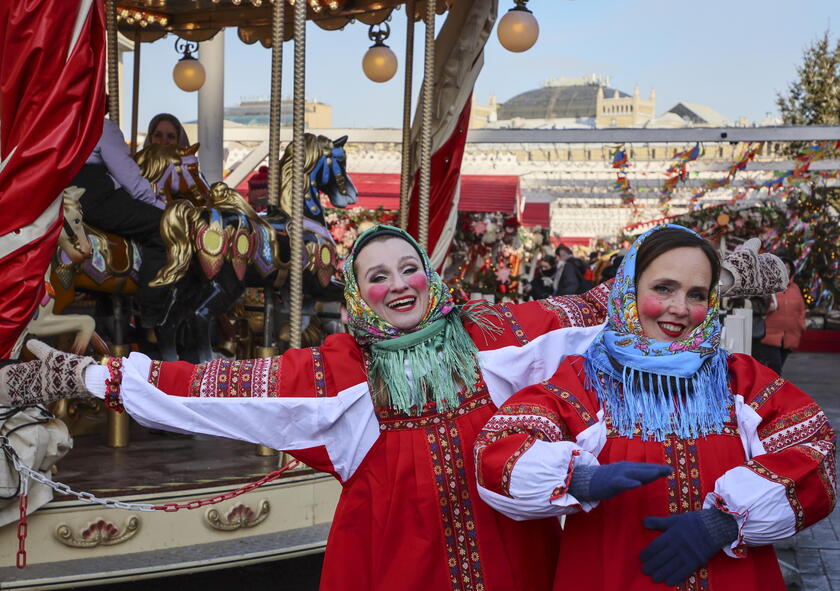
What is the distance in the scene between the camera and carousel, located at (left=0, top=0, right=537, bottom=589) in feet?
14.0

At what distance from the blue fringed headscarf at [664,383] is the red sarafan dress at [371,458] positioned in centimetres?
43

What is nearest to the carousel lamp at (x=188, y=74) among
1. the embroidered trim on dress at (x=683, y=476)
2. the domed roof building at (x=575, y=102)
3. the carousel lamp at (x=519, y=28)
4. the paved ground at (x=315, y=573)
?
the carousel lamp at (x=519, y=28)

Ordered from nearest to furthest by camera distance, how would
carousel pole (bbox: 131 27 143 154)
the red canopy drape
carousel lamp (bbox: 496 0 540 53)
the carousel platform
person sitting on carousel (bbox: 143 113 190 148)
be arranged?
the red canopy drape < the carousel platform < carousel lamp (bbox: 496 0 540 53) < person sitting on carousel (bbox: 143 113 190 148) < carousel pole (bbox: 131 27 143 154)

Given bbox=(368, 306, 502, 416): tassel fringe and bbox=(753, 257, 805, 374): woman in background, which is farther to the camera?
bbox=(753, 257, 805, 374): woman in background

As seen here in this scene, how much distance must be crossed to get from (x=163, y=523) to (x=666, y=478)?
2.79 m

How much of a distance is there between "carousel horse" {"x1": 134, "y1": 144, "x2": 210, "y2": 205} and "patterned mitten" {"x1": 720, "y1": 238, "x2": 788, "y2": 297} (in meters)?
4.24

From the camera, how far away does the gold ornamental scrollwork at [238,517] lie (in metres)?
4.67

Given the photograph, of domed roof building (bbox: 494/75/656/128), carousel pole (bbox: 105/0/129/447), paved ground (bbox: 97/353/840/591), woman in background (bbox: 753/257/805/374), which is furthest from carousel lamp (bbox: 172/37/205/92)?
domed roof building (bbox: 494/75/656/128)

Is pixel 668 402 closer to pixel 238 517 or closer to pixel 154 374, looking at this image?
pixel 154 374

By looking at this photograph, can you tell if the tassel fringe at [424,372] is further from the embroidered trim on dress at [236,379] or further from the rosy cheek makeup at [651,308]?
the rosy cheek makeup at [651,308]

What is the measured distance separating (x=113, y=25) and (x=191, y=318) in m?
2.21

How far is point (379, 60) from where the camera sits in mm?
8023

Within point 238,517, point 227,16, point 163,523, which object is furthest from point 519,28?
point 163,523

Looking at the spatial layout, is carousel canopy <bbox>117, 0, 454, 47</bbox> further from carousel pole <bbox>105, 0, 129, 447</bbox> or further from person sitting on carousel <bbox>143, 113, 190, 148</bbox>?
carousel pole <bbox>105, 0, 129, 447</bbox>
